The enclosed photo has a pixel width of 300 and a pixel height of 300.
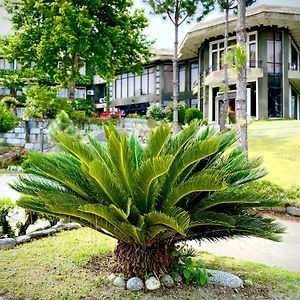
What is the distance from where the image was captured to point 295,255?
6410 millimetres

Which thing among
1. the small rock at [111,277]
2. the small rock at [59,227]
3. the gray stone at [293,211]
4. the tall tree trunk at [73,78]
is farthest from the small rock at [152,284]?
the tall tree trunk at [73,78]

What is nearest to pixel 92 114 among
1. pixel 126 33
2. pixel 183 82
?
pixel 126 33

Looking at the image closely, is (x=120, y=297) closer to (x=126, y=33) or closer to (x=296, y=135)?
(x=296, y=135)

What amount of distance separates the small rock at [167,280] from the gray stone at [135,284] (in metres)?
0.23

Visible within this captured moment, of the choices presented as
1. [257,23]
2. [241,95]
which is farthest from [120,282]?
[257,23]

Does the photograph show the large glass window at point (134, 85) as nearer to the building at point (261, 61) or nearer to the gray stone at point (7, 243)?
the building at point (261, 61)

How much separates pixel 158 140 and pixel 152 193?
544mm

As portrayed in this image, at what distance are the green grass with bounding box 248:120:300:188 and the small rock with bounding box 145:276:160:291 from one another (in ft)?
24.8

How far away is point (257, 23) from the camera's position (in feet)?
83.4

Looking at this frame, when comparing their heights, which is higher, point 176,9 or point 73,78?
point 176,9

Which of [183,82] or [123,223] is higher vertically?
[183,82]

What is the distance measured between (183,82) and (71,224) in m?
29.1

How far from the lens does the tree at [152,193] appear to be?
3928mm

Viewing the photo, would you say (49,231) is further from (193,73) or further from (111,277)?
(193,73)
